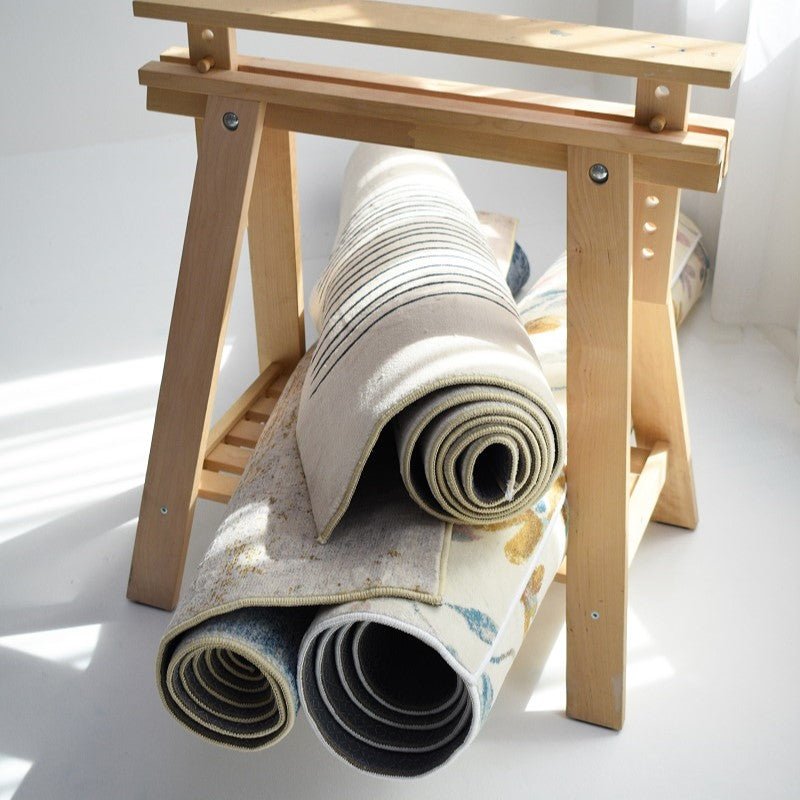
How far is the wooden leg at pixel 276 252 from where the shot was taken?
1.51 metres

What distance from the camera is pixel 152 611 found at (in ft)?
4.86

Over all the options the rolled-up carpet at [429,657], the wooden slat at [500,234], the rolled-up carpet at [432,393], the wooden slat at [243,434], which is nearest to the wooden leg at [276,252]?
the wooden slat at [243,434]

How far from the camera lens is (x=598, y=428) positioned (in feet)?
3.90

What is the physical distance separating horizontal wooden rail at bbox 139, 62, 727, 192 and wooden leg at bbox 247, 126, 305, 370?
8.9 inches

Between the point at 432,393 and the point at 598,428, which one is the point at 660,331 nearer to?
the point at 598,428

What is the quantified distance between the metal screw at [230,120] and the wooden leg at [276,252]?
22cm

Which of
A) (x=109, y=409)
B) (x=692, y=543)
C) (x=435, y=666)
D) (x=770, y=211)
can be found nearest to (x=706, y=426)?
(x=692, y=543)

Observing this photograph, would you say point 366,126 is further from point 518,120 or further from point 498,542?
point 498,542

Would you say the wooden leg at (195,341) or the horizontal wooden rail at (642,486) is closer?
the wooden leg at (195,341)

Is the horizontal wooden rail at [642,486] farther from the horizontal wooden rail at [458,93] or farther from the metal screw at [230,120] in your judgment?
the metal screw at [230,120]

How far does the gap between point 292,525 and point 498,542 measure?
0.70 feet

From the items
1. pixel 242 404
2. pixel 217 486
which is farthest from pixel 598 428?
pixel 242 404

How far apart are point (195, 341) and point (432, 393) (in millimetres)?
371

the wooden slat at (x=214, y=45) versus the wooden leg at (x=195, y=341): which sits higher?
the wooden slat at (x=214, y=45)
